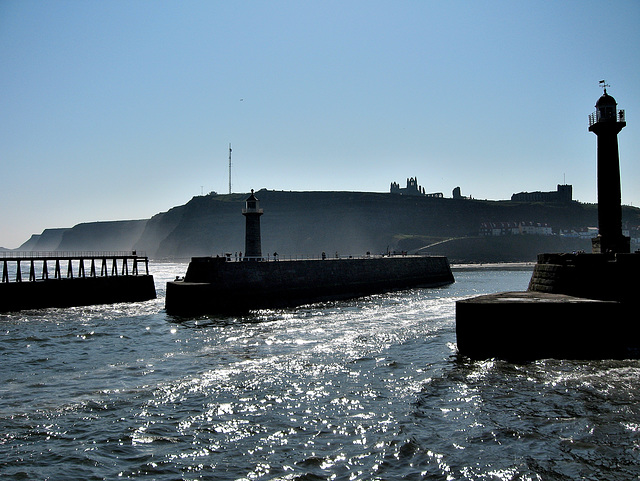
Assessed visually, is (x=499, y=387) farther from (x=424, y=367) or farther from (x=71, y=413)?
(x=71, y=413)

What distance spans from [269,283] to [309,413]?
2787cm

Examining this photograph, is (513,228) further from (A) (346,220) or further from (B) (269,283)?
(B) (269,283)

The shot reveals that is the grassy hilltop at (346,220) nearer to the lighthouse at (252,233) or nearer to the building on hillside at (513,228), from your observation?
the building on hillside at (513,228)

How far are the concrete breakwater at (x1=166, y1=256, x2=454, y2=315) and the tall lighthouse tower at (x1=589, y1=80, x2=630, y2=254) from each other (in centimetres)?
2323

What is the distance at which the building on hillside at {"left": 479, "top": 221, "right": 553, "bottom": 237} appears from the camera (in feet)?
535

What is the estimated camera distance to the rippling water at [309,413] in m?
10.6

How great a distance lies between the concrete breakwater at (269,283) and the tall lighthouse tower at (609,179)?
914 inches

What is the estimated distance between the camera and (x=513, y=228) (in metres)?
166

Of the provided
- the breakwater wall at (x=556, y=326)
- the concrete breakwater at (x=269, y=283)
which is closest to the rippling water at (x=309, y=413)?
the breakwater wall at (x=556, y=326)

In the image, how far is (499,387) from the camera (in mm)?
15703

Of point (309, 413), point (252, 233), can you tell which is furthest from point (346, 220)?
point (309, 413)

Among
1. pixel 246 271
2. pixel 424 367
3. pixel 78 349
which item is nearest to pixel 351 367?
pixel 424 367

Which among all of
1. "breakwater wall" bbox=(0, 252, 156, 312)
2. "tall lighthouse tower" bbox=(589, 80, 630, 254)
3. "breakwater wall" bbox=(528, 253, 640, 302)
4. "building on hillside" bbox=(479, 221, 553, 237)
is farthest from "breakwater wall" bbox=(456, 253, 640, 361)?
"building on hillside" bbox=(479, 221, 553, 237)

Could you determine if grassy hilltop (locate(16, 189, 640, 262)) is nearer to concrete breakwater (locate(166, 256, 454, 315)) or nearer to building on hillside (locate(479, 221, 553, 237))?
building on hillside (locate(479, 221, 553, 237))
